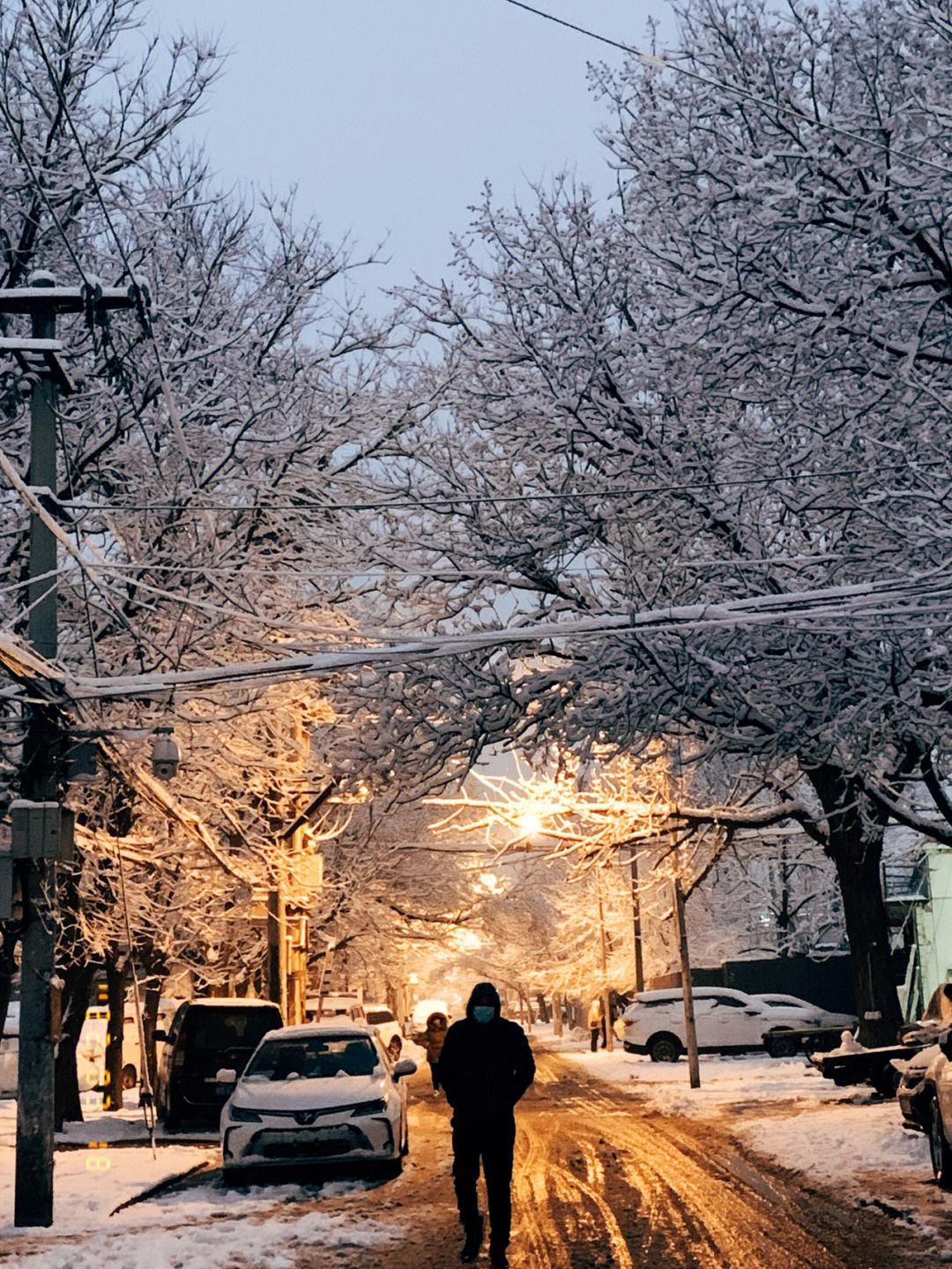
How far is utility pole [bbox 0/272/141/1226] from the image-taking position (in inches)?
447

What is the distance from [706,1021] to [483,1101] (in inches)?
1147

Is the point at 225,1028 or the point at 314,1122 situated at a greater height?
the point at 225,1028

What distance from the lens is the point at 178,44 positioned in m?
14.8

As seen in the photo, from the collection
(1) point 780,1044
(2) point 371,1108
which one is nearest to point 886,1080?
(2) point 371,1108

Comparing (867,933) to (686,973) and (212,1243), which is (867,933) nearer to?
→ (686,973)

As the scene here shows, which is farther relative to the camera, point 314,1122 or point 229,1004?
point 229,1004

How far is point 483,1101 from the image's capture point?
921 centimetres

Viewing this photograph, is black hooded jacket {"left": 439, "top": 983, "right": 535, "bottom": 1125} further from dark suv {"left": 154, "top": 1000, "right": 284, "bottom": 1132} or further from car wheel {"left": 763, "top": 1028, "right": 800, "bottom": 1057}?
car wheel {"left": 763, "top": 1028, "right": 800, "bottom": 1057}

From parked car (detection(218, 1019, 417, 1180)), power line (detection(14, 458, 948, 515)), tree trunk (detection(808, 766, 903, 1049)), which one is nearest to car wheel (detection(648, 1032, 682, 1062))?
tree trunk (detection(808, 766, 903, 1049))

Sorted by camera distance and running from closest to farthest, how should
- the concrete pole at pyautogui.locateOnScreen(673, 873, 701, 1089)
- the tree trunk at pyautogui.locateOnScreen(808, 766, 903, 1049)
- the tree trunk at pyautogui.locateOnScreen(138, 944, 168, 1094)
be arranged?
the tree trunk at pyautogui.locateOnScreen(808, 766, 903, 1049), the concrete pole at pyautogui.locateOnScreen(673, 873, 701, 1089), the tree trunk at pyautogui.locateOnScreen(138, 944, 168, 1094)

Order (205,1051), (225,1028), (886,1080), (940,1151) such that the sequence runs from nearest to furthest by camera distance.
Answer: (940,1151)
(886,1080)
(205,1051)
(225,1028)

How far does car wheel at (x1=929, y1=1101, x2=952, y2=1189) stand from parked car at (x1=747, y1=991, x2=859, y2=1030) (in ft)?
78.8

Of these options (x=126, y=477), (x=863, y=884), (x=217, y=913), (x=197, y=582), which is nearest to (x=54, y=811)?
(x=197, y=582)

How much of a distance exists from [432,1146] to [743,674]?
7651mm
